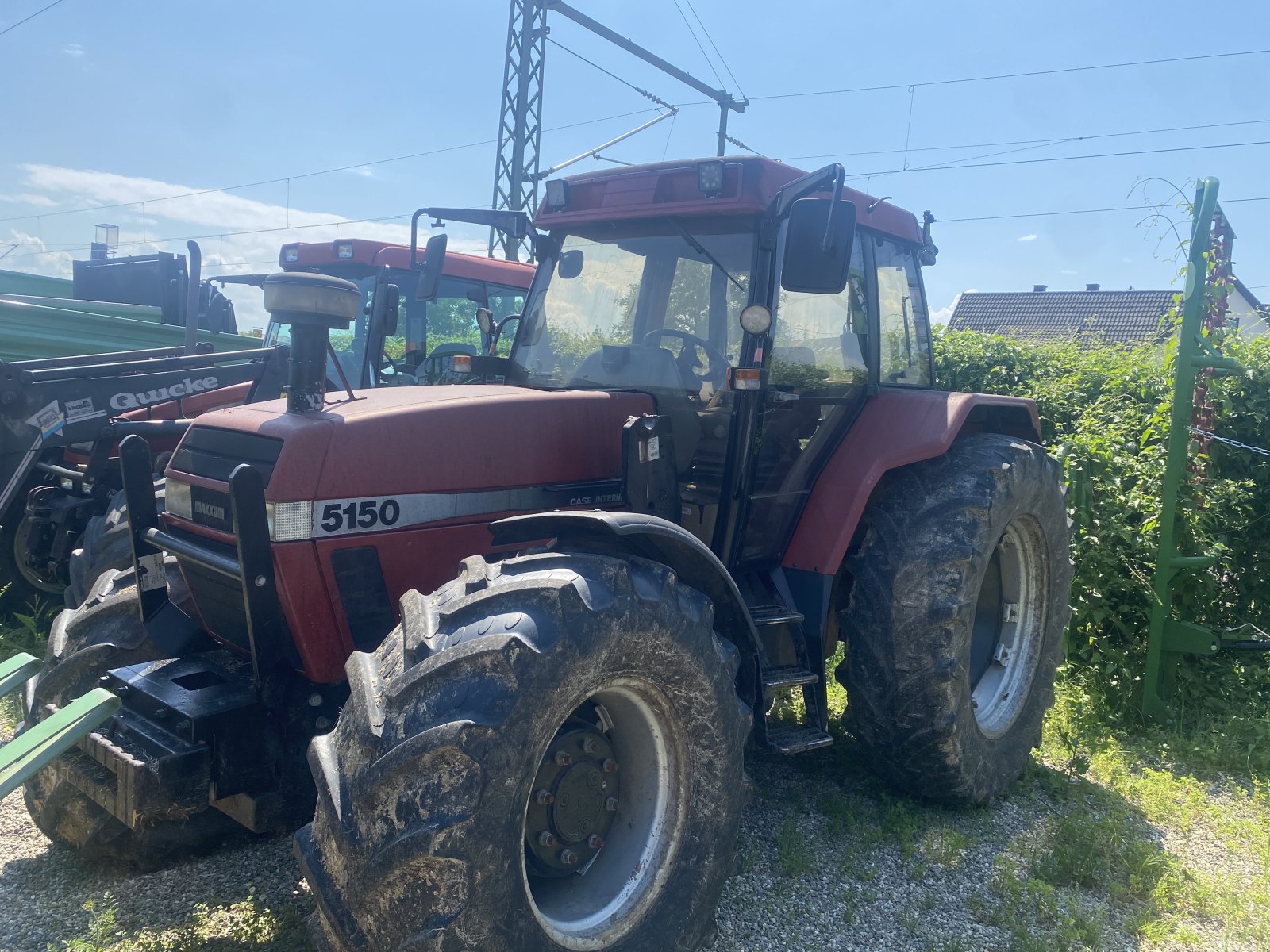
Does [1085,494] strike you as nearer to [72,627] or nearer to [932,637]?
[932,637]

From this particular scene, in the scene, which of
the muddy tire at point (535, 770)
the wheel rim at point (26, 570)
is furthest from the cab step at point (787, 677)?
the wheel rim at point (26, 570)

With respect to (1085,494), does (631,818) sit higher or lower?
lower

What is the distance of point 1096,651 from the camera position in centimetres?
527

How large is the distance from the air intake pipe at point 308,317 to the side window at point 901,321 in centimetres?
232

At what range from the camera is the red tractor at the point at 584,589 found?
2.20 m

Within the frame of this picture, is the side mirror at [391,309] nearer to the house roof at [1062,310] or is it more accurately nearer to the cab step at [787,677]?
the cab step at [787,677]

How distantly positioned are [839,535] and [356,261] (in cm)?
635

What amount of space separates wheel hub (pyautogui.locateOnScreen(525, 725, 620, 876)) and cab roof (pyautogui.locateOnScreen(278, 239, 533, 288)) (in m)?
6.09

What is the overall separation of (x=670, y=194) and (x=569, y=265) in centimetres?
55

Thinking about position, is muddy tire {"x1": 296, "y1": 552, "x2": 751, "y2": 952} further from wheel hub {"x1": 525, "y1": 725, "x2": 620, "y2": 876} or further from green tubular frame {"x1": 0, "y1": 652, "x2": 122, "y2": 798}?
green tubular frame {"x1": 0, "y1": 652, "x2": 122, "y2": 798}

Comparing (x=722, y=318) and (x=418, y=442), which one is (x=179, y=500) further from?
(x=722, y=318)

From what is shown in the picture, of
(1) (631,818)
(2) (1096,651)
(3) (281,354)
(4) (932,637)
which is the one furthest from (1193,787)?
(3) (281,354)

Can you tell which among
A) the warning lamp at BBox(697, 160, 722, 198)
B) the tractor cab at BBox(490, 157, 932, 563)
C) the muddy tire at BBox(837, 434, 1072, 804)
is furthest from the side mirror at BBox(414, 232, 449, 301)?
the muddy tire at BBox(837, 434, 1072, 804)

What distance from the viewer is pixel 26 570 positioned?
5.98 meters
